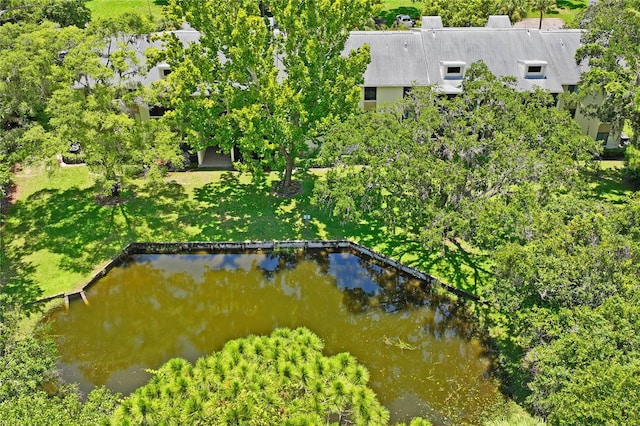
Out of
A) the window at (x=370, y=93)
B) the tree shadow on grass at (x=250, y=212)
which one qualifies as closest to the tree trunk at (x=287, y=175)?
the tree shadow on grass at (x=250, y=212)

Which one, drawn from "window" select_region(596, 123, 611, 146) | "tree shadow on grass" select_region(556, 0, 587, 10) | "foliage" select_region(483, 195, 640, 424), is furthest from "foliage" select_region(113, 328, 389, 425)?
"tree shadow on grass" select_region(556, 0, 587, 10)

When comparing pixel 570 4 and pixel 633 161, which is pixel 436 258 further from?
pixel 570 4

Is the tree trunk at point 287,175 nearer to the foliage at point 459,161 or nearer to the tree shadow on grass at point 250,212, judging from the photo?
the tree shadow on grass at point 250,212

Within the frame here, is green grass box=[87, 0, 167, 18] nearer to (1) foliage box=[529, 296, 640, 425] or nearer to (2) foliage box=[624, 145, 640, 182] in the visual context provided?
(2) foliage box=[624, 145, 640, 182]

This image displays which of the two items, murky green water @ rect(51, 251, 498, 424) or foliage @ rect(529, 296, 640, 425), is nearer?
foliage @ rect(529, 296, 640, 425)

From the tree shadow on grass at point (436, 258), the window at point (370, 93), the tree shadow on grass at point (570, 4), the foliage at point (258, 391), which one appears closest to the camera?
the foliage at point (258, 391)
